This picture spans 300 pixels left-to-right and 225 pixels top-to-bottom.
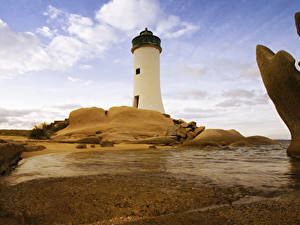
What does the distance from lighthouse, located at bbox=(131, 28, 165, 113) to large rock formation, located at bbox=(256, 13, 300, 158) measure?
12694 millimetres

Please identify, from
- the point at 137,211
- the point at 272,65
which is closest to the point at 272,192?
the point at 137,211

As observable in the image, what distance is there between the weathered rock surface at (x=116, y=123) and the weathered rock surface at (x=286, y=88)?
6.32 metres

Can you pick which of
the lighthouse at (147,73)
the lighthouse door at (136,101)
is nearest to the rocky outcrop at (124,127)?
the lighthouse at (147,73)

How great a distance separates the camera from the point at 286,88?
4.17 metres

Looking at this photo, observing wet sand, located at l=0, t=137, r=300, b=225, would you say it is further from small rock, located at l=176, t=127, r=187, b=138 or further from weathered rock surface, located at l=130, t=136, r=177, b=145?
small rock, located at l=176, t=127, r=187, b=138

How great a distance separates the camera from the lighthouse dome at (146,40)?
1738 cm

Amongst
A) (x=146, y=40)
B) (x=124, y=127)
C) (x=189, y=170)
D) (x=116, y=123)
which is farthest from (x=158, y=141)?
(x=146, y=40)

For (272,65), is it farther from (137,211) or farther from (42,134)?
(42,134)

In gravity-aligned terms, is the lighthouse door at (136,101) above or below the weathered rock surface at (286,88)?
above

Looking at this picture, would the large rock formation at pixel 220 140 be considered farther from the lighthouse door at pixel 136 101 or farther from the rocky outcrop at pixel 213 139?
the lighthouse door at pixel 136 101

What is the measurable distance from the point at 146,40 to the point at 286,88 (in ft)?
47.9

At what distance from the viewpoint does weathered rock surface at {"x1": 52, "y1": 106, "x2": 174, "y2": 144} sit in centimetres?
1035

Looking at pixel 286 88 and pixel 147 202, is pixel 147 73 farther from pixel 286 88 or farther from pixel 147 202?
pixel 147 202

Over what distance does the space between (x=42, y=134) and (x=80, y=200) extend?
1006 cm
